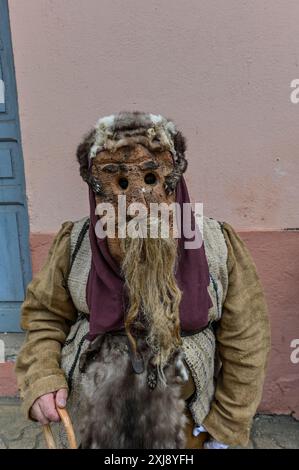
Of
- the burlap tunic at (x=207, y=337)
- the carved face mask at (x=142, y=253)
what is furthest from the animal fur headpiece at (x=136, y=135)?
the burlap tunic at (x=207, y=337)

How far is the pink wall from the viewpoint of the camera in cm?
231

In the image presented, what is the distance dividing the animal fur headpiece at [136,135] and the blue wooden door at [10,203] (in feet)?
5.12

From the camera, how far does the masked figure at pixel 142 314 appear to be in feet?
4.13

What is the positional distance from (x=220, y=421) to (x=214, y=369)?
0.17 meters

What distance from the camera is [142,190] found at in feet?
4.07

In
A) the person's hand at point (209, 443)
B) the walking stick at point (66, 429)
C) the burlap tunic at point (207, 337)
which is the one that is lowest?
the person's hand at point (209, 443)

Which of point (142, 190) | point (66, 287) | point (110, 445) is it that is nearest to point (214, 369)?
point (110, 445)

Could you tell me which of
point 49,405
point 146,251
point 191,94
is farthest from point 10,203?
point 146,251

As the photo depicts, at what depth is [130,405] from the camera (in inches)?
51.2

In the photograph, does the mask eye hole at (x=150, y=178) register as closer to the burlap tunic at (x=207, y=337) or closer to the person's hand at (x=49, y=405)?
the burlap tunic at (x=207, y=337)

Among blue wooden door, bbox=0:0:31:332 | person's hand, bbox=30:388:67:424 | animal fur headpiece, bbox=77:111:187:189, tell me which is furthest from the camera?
blue wooden door, bbox=0:0:31:332

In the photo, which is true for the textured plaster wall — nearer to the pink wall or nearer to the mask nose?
the pink wall

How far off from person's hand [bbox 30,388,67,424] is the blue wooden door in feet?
5.12

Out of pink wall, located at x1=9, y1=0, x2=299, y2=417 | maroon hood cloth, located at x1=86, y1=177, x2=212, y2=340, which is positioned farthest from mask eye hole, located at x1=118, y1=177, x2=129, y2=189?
pink wall, located at x1=9, y1=0, x2=299, y2=417
